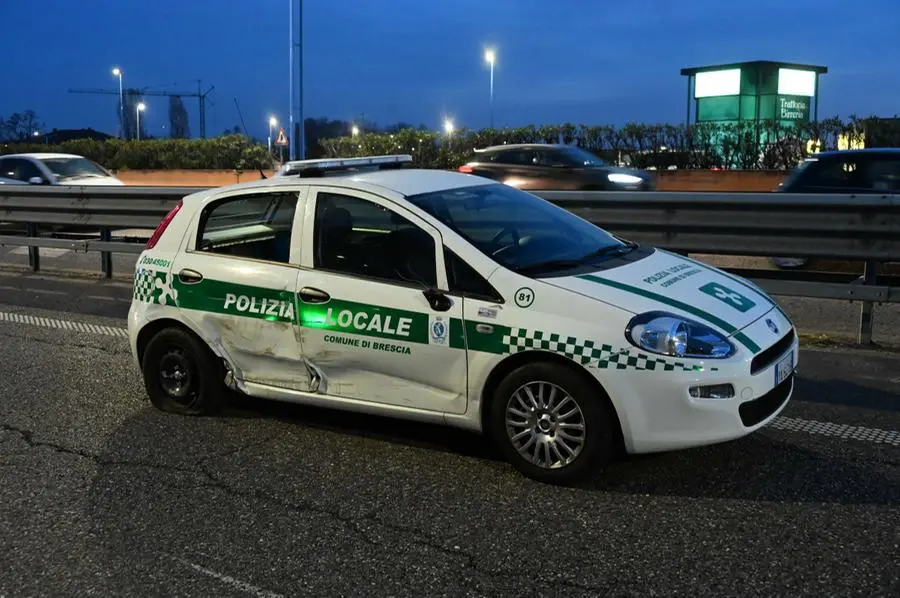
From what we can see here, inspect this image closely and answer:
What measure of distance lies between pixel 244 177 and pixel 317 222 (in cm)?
2696

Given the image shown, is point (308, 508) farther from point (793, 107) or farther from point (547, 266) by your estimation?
point (793, 107)

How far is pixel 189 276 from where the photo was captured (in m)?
5.41

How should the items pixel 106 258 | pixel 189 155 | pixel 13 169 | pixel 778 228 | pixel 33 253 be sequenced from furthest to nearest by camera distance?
pixel 189 155, pixel 13 169, pixel 33 253, pixel 106 258, pixel 778 228

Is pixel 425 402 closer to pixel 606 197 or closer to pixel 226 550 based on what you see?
pixel 226 550

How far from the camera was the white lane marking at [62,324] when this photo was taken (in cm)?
809

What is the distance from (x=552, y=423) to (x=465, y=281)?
776 millimetres

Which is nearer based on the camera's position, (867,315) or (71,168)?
(867,315)

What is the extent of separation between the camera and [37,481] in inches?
180

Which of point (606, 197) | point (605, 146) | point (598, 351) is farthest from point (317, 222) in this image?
point (605, 146)

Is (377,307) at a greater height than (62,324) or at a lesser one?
greater

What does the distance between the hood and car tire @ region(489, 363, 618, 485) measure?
397mm

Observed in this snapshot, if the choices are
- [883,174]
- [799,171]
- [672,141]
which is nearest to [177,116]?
[672,141]

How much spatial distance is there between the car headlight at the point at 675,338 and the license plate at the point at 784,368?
367mm

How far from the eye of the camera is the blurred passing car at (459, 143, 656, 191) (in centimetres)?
1675
